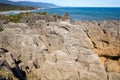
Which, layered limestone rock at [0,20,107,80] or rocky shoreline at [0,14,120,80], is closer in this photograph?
layered limestone rock at [0,20,107,80]

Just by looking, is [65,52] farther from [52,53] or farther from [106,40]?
[106,40]

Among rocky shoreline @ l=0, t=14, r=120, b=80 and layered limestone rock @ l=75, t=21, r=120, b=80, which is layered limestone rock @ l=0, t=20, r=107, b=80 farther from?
layered limestone rock @ l=75, t=21, r=120, b=80

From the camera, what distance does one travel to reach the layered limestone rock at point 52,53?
930 inches

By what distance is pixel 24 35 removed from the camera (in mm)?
30094

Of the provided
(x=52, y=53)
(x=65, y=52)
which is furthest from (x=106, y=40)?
(x=52, y=53)

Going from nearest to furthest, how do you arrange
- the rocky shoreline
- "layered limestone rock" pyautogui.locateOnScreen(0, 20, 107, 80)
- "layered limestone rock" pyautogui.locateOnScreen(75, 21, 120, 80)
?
"layered limestone rock" pyautogui.locateOnScreen(0, 20, 107, 80) → the rocky shoreline → "layered limestone rock" pyautogui.locateOnScreen(75, 21, 120, 80)

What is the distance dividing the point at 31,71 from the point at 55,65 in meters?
3.69

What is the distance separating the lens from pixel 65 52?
25375mm

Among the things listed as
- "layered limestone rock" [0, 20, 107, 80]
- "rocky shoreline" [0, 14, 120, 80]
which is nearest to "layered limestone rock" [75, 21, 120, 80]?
"rocky shoreline" [0, 14, 120, 80]

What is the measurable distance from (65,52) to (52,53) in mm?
1377

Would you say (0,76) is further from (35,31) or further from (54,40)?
(35,31)

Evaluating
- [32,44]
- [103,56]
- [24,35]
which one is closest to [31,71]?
[32,44]

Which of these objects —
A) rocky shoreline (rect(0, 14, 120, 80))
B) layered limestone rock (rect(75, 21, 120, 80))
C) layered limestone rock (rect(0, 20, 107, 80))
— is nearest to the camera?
layered limestone rock (rect(0, 20, 107, 80))

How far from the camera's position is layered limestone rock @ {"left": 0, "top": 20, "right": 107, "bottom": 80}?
2362 centimetres
